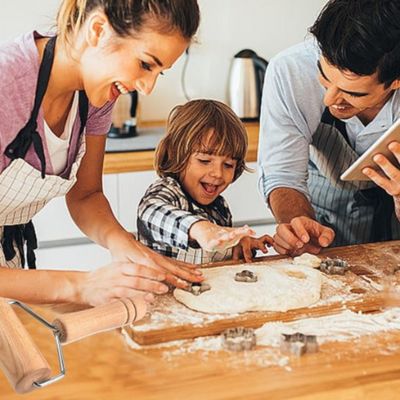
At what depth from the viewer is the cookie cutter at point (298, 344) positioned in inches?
46.4

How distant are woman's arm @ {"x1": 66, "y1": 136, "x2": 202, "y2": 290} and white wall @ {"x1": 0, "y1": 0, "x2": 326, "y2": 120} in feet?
5.59

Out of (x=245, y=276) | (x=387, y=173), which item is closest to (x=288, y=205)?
(x=387, y=173)

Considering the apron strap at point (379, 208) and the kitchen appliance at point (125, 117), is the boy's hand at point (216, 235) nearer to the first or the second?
the apron strap at point (379, 208)

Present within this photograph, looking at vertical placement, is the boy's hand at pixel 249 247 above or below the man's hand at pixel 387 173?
below

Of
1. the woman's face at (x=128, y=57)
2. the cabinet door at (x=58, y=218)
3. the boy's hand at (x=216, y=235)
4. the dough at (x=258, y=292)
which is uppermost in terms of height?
the woman's face at (x=128, y=57)

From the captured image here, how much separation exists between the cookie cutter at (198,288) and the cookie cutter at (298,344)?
8.4 inches

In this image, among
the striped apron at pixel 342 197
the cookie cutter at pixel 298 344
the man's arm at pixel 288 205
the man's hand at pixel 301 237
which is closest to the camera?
the cookie cutter at pixel 298 344

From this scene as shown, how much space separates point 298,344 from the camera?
1183 millimetres

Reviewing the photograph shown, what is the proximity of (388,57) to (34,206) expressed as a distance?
807 millimetres

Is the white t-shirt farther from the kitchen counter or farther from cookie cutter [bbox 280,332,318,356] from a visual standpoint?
the kitchen counter

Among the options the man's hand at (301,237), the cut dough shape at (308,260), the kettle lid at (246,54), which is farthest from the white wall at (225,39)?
the cut dough shape at (308,260)

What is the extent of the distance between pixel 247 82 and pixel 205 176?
58.8 inches

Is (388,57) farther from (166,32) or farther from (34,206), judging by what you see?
(34,206)

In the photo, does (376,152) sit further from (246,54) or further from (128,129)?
(246,54)
